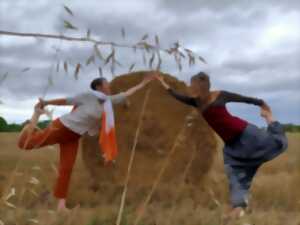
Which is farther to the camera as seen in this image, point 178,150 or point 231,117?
point 178,150

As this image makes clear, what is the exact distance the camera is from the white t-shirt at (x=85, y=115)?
6.82 meters

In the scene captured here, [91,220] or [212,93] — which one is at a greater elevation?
[212,93]

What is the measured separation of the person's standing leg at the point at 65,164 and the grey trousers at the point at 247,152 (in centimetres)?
135

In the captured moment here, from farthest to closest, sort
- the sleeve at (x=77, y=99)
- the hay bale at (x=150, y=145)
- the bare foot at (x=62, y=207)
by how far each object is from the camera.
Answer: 1. the hay bale at (x=150, y=145)
2. the sleeve at (x=77, y=99)
3. the bare foot at (x=62, y=207)

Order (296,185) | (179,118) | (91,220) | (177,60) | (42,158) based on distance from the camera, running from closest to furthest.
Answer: (177,60)
(91,220)
(296,185)
(179,118)
(42,158)

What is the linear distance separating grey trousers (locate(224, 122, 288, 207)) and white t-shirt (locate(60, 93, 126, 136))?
1.11 meters

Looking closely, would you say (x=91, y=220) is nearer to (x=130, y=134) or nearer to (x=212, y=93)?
(x=212, y=93)

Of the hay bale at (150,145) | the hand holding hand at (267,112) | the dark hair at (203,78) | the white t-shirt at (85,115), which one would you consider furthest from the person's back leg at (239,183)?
the hay bale at (150,145)

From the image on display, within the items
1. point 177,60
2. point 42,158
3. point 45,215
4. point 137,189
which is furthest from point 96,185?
point 177,60

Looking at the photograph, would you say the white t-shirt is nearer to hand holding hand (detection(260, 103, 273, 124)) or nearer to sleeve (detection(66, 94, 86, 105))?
sleeve (detection(66, 94, 86, 105))

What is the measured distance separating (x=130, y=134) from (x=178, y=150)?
0.65 meters

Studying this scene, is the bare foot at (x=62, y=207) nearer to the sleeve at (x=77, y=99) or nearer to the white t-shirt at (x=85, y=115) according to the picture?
the white t-shirt at (x=85, y=115)

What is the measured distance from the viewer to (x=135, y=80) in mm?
9883

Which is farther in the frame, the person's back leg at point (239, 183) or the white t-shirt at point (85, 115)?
the white t-shirt at point (85, 115)
